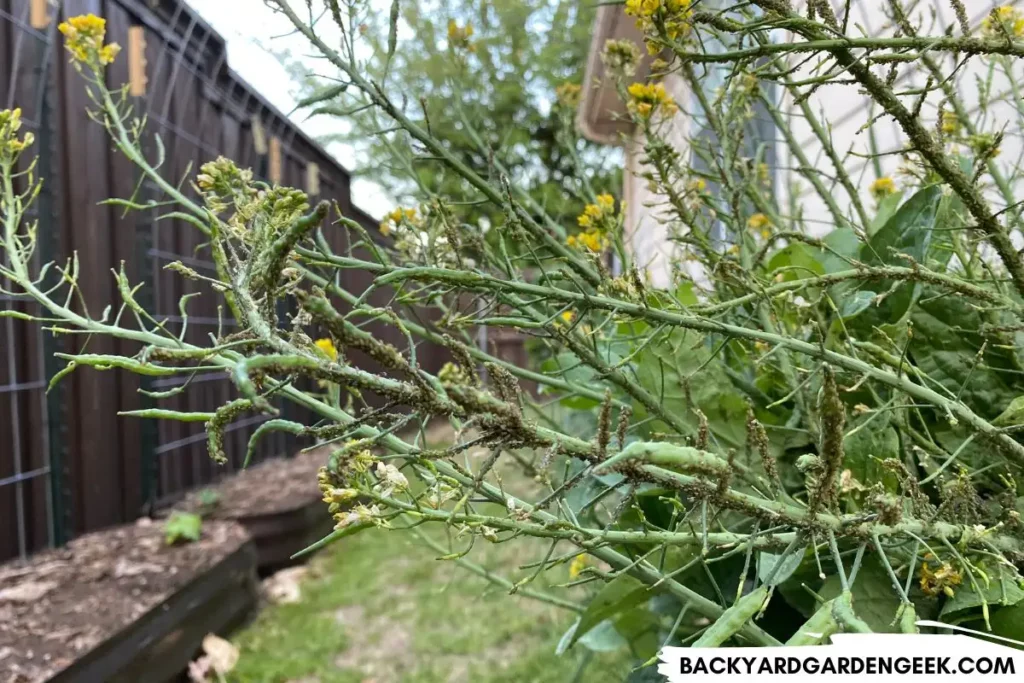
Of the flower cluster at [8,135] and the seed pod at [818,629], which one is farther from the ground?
the flower cluster at [8,135]

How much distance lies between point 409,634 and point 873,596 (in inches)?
72.1

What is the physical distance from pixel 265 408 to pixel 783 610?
0.75 metres

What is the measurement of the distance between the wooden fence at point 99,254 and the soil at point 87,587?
0.46 ft

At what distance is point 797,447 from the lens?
2.76 ft

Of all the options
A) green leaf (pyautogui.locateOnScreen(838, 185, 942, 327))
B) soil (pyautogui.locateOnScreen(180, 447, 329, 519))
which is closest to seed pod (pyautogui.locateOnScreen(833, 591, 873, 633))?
green leaf (pyautogui.locateOnScreen(838, 185, 942, 327))

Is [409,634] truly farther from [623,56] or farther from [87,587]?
[623,56]

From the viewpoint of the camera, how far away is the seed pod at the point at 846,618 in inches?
13.9

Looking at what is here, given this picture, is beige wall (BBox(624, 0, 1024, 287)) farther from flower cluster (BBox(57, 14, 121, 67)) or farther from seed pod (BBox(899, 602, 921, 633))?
flower cluster (BBox(57, 14, 121, 67))

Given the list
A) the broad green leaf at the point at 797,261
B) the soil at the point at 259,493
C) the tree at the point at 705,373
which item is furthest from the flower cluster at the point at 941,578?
the soil at the point at 259,493

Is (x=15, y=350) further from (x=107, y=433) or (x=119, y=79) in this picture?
(x=119, y=79)

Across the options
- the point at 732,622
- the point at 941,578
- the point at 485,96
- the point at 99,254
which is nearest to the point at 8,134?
the point at 732,622

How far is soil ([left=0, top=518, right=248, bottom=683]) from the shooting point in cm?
149

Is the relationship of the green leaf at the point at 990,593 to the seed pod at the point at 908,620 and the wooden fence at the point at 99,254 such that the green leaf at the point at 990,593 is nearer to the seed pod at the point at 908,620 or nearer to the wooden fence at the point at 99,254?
the seed pod at the point at 908,620

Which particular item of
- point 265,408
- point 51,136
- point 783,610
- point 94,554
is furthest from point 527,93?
point 265,408
